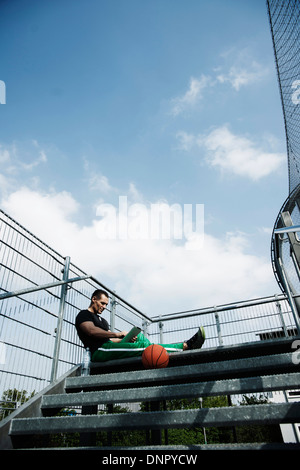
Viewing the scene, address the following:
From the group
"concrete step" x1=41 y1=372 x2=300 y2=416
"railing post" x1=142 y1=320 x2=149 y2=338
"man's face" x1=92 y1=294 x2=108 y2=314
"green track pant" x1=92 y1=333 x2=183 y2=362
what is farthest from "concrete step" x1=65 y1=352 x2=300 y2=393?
"railing post" x1=142 y1=320 x2=149 y2=338

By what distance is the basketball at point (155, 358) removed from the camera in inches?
114

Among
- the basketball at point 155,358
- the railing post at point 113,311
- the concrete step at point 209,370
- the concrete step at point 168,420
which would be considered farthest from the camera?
the railing post at point 113,311

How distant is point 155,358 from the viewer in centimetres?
290

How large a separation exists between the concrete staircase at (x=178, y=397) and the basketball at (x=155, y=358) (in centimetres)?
17

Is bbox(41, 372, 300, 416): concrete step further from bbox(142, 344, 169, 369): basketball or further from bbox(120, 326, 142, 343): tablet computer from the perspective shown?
bbox(120, 326, 142, 343): tablet computer

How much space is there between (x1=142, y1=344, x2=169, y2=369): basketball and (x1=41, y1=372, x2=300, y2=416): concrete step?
62 centimetres

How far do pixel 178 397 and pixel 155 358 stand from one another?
0.77 meters

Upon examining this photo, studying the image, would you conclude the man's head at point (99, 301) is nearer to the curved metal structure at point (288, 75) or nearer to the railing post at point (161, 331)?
the curved metal structure at point (288, 75)

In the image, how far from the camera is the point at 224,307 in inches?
286

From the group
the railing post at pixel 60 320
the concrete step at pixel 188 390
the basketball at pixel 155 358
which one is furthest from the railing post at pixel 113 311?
the concrete step at pixel 188 390

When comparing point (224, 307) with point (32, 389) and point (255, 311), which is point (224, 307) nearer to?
point (255, 311)

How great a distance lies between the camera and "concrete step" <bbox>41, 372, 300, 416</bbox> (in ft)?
6.41

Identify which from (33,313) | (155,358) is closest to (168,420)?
(155,358)
